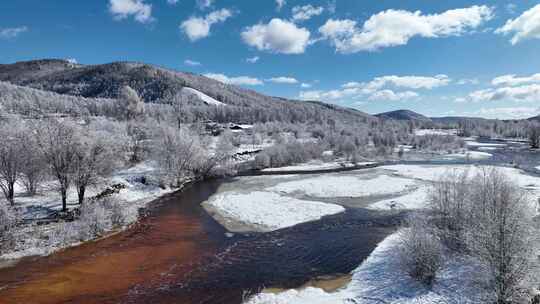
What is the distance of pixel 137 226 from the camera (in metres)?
32.1

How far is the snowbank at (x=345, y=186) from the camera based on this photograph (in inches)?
1823

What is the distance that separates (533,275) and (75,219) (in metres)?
36.4

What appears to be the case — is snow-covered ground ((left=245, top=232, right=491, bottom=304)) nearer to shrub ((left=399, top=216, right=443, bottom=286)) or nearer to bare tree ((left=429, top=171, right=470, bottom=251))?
shrub ((left=399, top=216, right=443, bottom=286))

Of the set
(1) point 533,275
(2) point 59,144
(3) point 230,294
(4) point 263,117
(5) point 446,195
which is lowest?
(3) point 230,294

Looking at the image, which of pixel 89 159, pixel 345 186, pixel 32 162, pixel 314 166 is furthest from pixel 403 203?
pixel 32 162

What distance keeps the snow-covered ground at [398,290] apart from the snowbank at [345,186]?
2482cm

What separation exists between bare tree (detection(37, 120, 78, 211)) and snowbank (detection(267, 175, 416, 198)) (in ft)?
91.8

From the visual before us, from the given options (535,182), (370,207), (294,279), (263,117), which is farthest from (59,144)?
(263,117)

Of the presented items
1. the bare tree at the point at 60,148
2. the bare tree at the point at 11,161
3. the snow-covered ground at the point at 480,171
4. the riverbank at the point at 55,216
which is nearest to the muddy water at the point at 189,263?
the riverbank at the point at 55,216

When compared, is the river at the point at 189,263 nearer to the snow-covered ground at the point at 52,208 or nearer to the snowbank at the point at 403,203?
the snow-covered ground at the point at 52,208

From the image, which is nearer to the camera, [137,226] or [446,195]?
[446,195]

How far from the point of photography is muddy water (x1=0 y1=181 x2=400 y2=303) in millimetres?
19125

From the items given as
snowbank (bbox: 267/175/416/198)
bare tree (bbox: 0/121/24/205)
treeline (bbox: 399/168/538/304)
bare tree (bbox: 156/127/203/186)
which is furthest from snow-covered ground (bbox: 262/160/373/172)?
treeline (bbox: 399/168/538/304)

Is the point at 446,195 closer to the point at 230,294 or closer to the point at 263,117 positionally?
the point at 230,294
